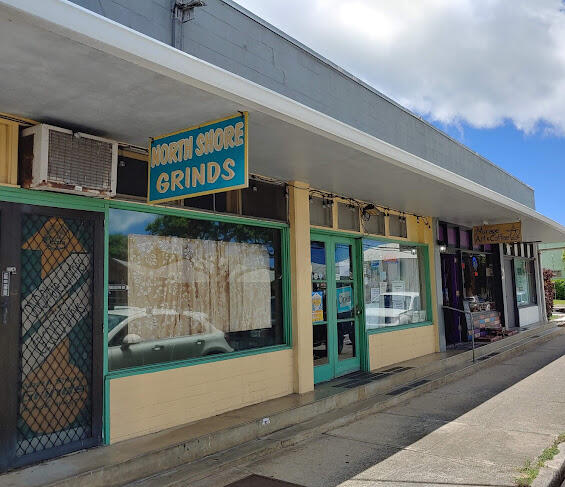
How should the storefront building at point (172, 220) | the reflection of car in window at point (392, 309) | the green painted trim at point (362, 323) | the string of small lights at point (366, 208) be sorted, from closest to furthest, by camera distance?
the storefront building at point (172, 220) → the string of small lights at point (366, 208) → the green painted trim at point (362, 323) → the reflection of car in window at point (392, 309)

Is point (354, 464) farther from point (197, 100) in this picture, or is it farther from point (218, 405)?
point (197, 100)

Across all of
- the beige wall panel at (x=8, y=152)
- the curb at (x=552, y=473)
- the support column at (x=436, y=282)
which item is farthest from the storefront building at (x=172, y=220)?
the curb at (x=552, y=473)

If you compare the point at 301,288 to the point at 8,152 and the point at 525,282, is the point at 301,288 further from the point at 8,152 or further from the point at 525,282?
the point at 525,282

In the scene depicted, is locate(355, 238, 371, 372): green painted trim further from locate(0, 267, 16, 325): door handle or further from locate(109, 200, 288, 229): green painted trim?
locate(0, 267, 16, 325): door handle

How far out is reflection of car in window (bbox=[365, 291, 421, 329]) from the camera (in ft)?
31.3

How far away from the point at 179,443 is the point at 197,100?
10.4ft

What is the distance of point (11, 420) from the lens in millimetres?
4465

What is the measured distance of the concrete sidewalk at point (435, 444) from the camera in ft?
15.5

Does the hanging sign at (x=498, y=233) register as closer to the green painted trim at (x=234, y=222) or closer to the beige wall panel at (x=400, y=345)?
the beige wall panel at (x=400, y=345)

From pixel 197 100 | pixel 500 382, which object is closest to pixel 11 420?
pixel 197 100

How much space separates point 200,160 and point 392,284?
21.6 feet

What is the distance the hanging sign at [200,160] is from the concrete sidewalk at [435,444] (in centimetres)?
262

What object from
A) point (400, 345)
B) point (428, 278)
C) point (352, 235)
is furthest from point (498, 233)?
point (352, 235)

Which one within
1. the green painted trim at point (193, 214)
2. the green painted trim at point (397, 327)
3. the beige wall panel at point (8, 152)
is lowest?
the green painted trim at point (397, 327)
